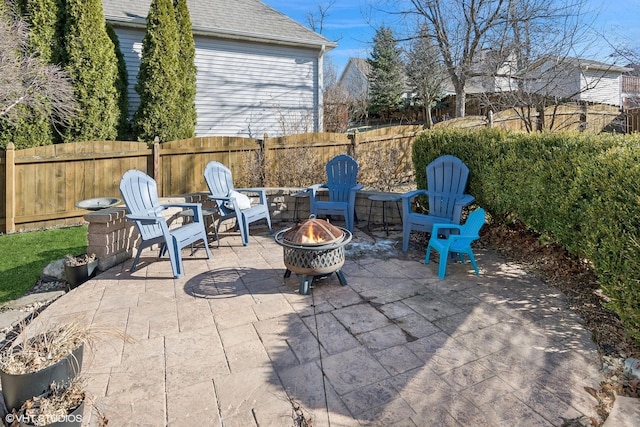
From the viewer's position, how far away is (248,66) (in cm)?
996

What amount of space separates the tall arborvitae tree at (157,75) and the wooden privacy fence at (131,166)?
1413mm

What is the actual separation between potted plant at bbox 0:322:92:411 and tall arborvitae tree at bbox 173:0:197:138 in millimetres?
6891

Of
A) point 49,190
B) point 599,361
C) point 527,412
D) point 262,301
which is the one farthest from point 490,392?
point 49,190

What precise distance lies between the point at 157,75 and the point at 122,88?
2.40ft

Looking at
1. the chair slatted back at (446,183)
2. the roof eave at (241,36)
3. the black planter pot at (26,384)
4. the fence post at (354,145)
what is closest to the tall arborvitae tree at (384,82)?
the roof eave at (241,36)

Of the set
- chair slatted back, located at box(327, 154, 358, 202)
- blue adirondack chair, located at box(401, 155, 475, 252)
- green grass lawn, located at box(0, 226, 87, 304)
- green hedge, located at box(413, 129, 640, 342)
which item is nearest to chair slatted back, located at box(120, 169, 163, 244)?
green grass lawn, located at box(0, 226, 87, 304)

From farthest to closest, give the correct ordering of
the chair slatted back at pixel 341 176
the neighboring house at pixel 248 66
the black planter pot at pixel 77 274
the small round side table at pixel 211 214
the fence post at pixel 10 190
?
the neighboring house at pixel 248 66 < the fence post at pixel 10 190 < the chair slatted back at pixel 341 176 < the small round side table at pixel 211 214 < the black planter pot at pixel 77 274

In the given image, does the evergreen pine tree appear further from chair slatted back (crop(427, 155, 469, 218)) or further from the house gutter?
chair slatted back (crop(427, 155, 469, 218))

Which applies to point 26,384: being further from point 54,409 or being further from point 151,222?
point 151,222

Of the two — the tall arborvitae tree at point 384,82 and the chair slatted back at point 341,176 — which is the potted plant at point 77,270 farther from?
the tall arborvitae tree at point 384,82

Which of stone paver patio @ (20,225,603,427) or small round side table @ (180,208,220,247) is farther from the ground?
small round side table @ (180,208,220,247)

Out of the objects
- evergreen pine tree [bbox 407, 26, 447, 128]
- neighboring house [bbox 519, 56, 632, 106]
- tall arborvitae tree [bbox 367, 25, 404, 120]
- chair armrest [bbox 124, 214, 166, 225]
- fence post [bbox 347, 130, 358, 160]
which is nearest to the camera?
chair armrest [bbox 124, 214, 166, 225]

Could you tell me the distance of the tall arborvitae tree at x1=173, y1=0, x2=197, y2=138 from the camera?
8.26m

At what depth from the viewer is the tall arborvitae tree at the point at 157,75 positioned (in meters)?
7.79
